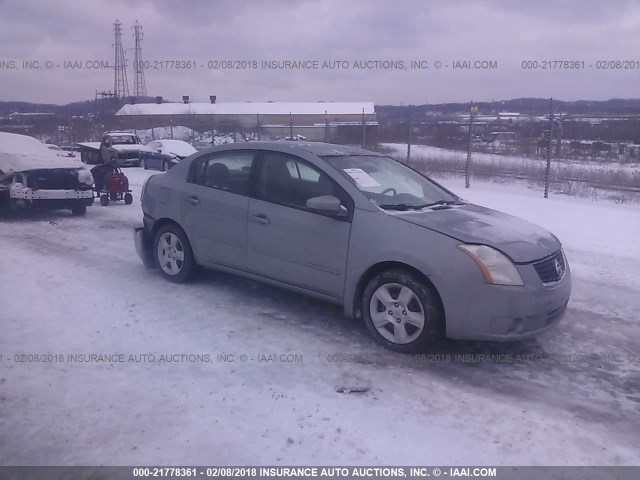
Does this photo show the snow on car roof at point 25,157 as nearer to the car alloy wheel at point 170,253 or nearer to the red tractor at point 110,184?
the red tractor at point 110,184

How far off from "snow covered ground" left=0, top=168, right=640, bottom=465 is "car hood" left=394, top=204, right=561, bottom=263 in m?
0.88

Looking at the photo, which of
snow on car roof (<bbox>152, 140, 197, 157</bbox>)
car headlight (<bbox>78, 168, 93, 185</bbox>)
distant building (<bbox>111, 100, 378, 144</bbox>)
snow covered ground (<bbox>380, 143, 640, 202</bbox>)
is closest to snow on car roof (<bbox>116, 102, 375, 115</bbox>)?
distant building (<bbox>111, 100, 378, 144</bbox>)

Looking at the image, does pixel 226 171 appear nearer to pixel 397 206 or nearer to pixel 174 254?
pixel 174 254

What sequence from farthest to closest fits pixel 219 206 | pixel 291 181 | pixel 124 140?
pixel 124 140 < pixel 219 206 < pixel 291 181

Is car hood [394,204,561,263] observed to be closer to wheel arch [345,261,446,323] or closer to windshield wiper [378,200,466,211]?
windshield wiper [378,200,466,211]

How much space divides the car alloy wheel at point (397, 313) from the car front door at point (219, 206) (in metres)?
1.54

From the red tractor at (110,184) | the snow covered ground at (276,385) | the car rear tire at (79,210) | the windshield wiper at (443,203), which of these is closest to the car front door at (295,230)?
the snow covered ground at (276,385)

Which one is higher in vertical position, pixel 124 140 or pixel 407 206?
pixel 124 140

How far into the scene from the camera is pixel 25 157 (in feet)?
34.5

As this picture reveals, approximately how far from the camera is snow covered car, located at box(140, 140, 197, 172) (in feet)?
69.6

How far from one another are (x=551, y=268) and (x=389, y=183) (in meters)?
1.66

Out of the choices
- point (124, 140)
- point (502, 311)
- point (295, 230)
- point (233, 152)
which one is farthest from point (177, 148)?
point (502, 311)

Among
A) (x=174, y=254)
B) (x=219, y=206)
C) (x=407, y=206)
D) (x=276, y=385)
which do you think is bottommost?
(x=276, y=385)

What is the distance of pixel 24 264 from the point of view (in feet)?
24.0
